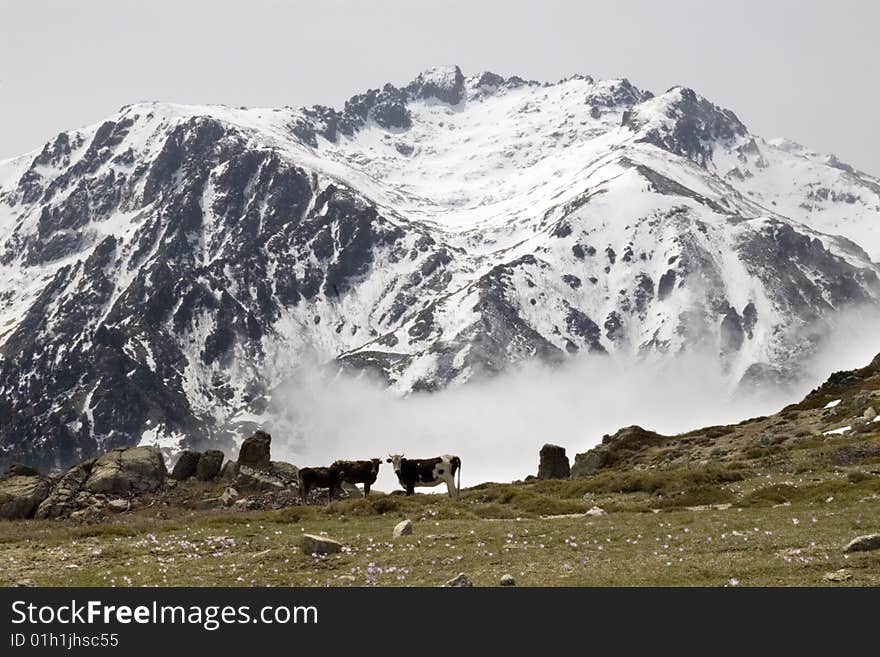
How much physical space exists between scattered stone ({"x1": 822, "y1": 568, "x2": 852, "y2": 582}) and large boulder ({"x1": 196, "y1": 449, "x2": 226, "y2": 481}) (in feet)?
182

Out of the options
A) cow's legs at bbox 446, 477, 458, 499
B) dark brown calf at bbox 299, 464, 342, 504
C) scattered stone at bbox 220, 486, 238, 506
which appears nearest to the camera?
cow's legs at bbox 446, 477, 458, 499

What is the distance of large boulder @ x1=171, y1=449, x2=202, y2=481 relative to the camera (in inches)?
2771

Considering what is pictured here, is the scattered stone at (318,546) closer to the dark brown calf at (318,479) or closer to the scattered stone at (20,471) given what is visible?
the dark brown calf at (318,479)

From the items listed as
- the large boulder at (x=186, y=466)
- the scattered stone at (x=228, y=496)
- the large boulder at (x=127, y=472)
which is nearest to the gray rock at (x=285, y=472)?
the scattered stone at (x=228, y=496)

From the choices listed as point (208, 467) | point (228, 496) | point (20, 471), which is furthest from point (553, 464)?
point (20, 471)

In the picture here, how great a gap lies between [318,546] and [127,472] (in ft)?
133

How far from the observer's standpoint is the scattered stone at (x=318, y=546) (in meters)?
27.8

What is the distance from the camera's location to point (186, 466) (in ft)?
236

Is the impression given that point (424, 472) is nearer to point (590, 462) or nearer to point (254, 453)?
point (254, 453)

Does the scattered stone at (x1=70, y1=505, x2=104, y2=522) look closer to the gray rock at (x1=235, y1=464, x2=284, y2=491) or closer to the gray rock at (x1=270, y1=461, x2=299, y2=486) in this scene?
the gray rock at (x1=235, y1=464, x2=284, y2=491)

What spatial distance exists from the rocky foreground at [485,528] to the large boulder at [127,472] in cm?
14

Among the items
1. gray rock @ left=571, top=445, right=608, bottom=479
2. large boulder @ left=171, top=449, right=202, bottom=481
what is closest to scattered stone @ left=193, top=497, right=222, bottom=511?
large boulder @ left=171, top=449, right=202, bottom=481
